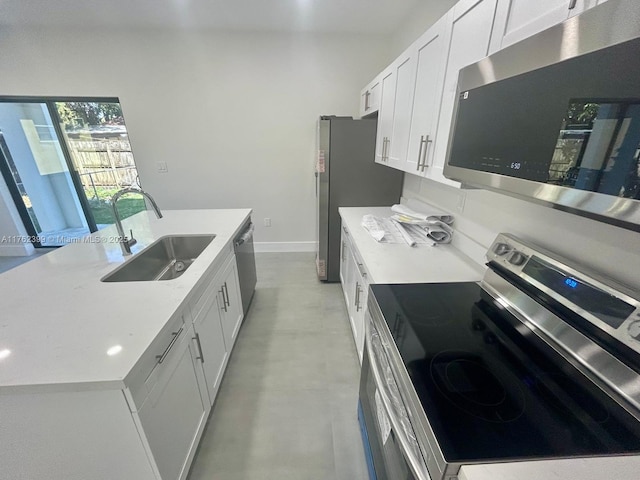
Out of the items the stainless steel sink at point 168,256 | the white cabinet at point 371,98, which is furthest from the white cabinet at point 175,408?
the white cabinet at point 371,98

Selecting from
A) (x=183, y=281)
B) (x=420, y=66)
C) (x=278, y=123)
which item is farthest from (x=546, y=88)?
(x=278, y=123)

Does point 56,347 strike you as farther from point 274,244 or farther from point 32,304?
point 274,244

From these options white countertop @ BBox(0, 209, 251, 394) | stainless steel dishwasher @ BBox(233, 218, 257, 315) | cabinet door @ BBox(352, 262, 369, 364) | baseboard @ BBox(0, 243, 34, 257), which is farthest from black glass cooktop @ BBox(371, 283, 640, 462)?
baseboard @ BBox(0, 243, 34, 257)

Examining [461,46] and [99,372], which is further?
[461,46]

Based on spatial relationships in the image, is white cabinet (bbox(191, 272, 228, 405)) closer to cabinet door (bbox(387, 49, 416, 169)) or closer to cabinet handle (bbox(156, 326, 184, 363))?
cabinet handle (bbox(156, 326, 184, 363))

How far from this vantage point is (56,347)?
0.84 meters

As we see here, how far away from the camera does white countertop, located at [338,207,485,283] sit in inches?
50.2

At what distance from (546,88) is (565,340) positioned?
715 mm

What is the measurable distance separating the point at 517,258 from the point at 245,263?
1947mm

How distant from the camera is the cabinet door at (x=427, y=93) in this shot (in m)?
1.24

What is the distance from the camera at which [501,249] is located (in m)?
1.10

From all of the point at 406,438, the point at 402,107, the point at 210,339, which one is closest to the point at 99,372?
the point at 210,339

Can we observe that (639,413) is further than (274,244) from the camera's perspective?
No

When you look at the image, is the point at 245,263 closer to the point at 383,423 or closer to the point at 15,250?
the point at 383,423
